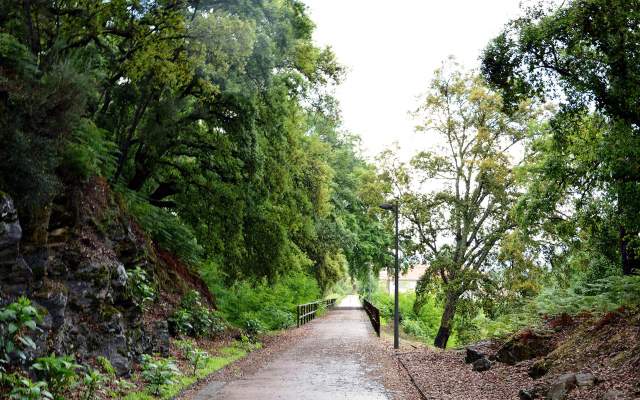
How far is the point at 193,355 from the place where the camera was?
12.5 meters

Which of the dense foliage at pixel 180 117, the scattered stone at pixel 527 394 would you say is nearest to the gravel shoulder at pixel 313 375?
the scattered stone at pixel 527 394

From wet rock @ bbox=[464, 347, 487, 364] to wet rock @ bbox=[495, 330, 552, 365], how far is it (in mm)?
972

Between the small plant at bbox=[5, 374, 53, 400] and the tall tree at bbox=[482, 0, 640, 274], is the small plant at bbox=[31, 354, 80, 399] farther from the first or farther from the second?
the tall tree at bbox=[482, 0, 640, 274]

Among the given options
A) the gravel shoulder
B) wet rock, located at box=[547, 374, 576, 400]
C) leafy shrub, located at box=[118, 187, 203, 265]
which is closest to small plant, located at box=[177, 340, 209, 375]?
the gravel shoulder

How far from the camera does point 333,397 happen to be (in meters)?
9.88

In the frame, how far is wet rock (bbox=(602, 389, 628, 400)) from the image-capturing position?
23.1 ft

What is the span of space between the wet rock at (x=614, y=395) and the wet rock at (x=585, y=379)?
64 centimetres

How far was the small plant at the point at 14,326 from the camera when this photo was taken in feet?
20.2

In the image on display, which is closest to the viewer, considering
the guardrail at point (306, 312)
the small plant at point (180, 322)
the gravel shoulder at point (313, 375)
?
the gravel shoulder at point (313, 375)

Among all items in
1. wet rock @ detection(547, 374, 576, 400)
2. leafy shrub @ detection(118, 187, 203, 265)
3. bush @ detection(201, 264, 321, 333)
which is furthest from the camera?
bush @ detection(201, 264, 321, 333)

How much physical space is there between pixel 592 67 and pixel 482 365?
668cm

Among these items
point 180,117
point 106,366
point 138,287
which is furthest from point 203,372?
point 180,117

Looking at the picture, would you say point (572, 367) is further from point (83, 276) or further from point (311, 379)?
point (83, 276)

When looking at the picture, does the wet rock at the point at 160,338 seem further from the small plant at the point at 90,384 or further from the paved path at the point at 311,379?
the small plant at the point at 90,384
